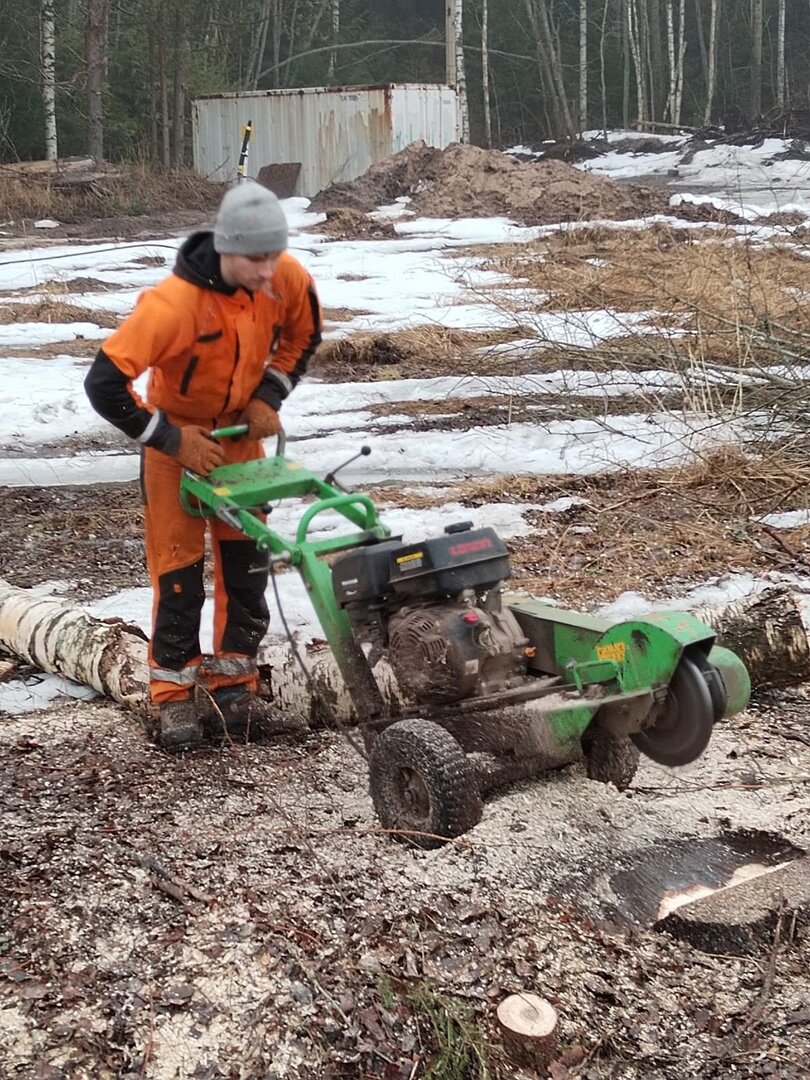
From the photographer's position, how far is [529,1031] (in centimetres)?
260

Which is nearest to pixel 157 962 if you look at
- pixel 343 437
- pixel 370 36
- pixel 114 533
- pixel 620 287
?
pixel 114 533

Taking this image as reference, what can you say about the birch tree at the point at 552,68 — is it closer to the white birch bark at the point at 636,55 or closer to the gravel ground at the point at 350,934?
the white birch bark at the point at 636,55

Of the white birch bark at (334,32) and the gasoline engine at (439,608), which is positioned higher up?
the white birch bark at (334,32)

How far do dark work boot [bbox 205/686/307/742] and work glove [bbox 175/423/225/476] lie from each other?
36.0 inches

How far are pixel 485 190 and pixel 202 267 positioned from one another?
59.3 ft

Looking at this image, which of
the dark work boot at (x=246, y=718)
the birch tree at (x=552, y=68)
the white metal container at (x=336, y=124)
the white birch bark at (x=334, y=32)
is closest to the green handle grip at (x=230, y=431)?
the dark work boot at (x=246, y=718)

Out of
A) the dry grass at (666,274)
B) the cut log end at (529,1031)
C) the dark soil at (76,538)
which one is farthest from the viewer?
the dry grass at (666,274)

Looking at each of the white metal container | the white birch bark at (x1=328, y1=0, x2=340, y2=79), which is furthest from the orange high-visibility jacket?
the white birch bark at (x1=328, y1=0, x2=340, y2=79)

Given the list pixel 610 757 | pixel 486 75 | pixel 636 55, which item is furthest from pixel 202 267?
pixel 486 75

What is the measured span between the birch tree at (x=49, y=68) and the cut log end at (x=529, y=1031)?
24.3 meters

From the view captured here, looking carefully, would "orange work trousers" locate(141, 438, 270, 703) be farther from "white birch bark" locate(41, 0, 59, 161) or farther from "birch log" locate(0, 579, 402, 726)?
"white birch bark" locate(41, 0, 59, 161)

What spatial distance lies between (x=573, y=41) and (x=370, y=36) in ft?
23.7

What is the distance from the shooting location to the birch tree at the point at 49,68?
24.4 meters

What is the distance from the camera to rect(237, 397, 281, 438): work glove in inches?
158
